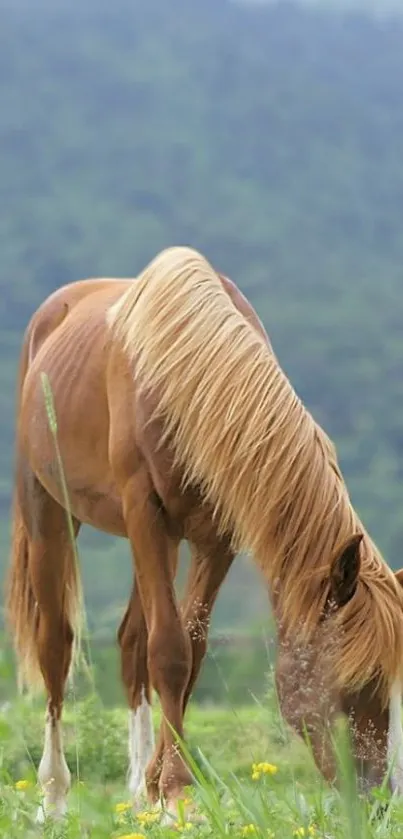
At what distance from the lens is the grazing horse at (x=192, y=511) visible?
11.8ft

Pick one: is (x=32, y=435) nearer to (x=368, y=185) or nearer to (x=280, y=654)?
(x=280, y=654)

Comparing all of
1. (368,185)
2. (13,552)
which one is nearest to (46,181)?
(368,185)

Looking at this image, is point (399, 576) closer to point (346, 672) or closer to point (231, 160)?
point (346, 672)

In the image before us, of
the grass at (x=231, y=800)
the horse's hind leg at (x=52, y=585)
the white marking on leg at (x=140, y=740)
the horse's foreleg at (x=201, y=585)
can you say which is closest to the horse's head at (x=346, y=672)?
the grass at (x=231, y=800)

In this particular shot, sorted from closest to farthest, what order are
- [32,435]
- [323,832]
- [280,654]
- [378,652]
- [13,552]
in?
1. [323,832]
2. [378,652]
3. [280,654]
4. [32,435]
5. [13,552]

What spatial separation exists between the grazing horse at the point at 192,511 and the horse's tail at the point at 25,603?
0.06ft

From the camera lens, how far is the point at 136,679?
5.39 meters

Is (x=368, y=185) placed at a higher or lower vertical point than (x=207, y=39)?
lower

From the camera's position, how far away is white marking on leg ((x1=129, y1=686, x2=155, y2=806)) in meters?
5.21

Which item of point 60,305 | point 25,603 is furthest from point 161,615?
point 60,305

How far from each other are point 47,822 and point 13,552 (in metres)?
2.94

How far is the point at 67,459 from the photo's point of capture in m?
5.07

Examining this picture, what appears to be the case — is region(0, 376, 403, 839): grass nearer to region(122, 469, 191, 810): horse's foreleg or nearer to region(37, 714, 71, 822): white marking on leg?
region(122, 469, 191, 810): horse's foreleg

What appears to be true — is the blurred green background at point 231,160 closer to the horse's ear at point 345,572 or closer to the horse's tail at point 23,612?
the horse's tail at point 23,612
